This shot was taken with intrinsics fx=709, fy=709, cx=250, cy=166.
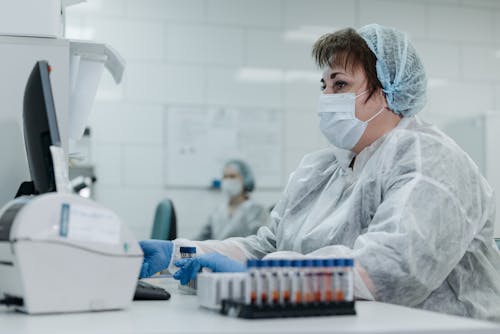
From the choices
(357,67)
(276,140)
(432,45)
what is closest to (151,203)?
(276,140)

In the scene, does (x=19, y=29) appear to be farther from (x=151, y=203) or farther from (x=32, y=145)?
(x=151, y=203)

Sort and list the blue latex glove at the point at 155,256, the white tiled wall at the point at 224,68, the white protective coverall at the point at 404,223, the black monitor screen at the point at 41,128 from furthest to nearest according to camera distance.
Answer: the white tiled wall at the point at 224,68 < the blue latex glove at the point at 155,256 < the white protective coverall at the point at 404,223 < the black monitor screen at the point at 41,128

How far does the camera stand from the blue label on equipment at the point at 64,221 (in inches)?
41.6

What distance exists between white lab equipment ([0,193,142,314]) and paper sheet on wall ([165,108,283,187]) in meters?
3.28

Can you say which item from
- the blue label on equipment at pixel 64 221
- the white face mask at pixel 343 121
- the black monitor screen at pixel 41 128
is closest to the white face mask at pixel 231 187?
the white face mask at pixel 343 121

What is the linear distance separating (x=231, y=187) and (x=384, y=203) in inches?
112

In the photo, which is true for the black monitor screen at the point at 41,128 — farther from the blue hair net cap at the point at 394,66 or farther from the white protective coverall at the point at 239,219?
the white protective coverall at the point at 239,219

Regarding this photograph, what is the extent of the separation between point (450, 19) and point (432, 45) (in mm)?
231

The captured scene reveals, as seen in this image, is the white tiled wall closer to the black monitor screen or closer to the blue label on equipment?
the black monitor screen

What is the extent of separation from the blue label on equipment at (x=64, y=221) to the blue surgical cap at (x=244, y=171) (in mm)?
3377

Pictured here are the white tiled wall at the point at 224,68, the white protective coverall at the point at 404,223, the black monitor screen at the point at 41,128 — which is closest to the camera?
the black monitor screen at the point at 41,128

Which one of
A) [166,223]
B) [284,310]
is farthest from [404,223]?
[166,223]

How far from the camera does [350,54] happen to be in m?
1.92

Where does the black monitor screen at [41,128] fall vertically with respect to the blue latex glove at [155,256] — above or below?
above
